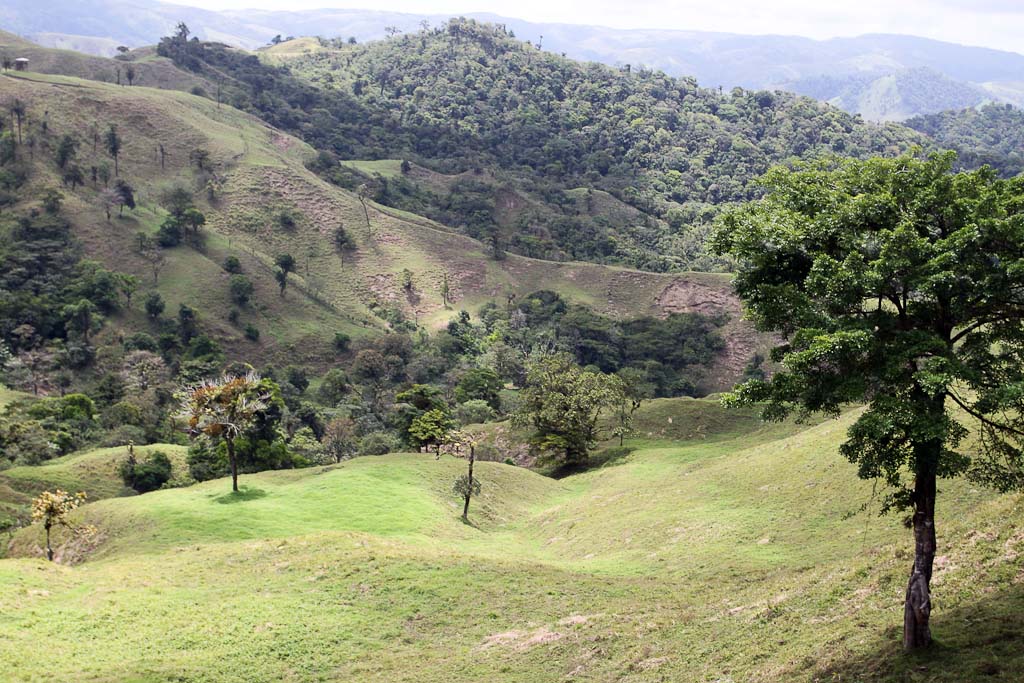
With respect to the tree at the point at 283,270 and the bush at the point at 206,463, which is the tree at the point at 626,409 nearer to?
the bush at the point at 206,463

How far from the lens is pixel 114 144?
168875 millimetres

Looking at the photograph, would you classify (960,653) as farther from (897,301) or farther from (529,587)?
(529,587)

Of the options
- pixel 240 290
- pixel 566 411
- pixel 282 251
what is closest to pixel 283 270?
pixel 240 290

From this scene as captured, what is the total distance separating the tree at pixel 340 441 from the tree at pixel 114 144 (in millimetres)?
109084

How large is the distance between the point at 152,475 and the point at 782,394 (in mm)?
69182

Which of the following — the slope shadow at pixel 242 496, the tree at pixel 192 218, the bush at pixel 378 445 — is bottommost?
the bush at pixel 378 445

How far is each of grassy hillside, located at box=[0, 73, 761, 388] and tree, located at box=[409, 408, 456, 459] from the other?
60732 mm

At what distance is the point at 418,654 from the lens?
30453 mm

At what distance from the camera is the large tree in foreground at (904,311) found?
18.5 m

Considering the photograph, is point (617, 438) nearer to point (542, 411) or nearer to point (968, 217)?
point (542, 411)

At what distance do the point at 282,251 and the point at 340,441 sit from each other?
294ft

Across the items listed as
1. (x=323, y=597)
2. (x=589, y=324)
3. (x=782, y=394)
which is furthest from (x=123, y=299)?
(x=782, y=394)

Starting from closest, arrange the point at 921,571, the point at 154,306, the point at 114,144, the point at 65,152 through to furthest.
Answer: the point at 921,571 < the point at 154,306 < the point at 65,152 < the point at 114,144

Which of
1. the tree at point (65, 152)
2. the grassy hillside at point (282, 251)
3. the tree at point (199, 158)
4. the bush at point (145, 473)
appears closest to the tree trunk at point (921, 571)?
the bush at point (145, 473)
